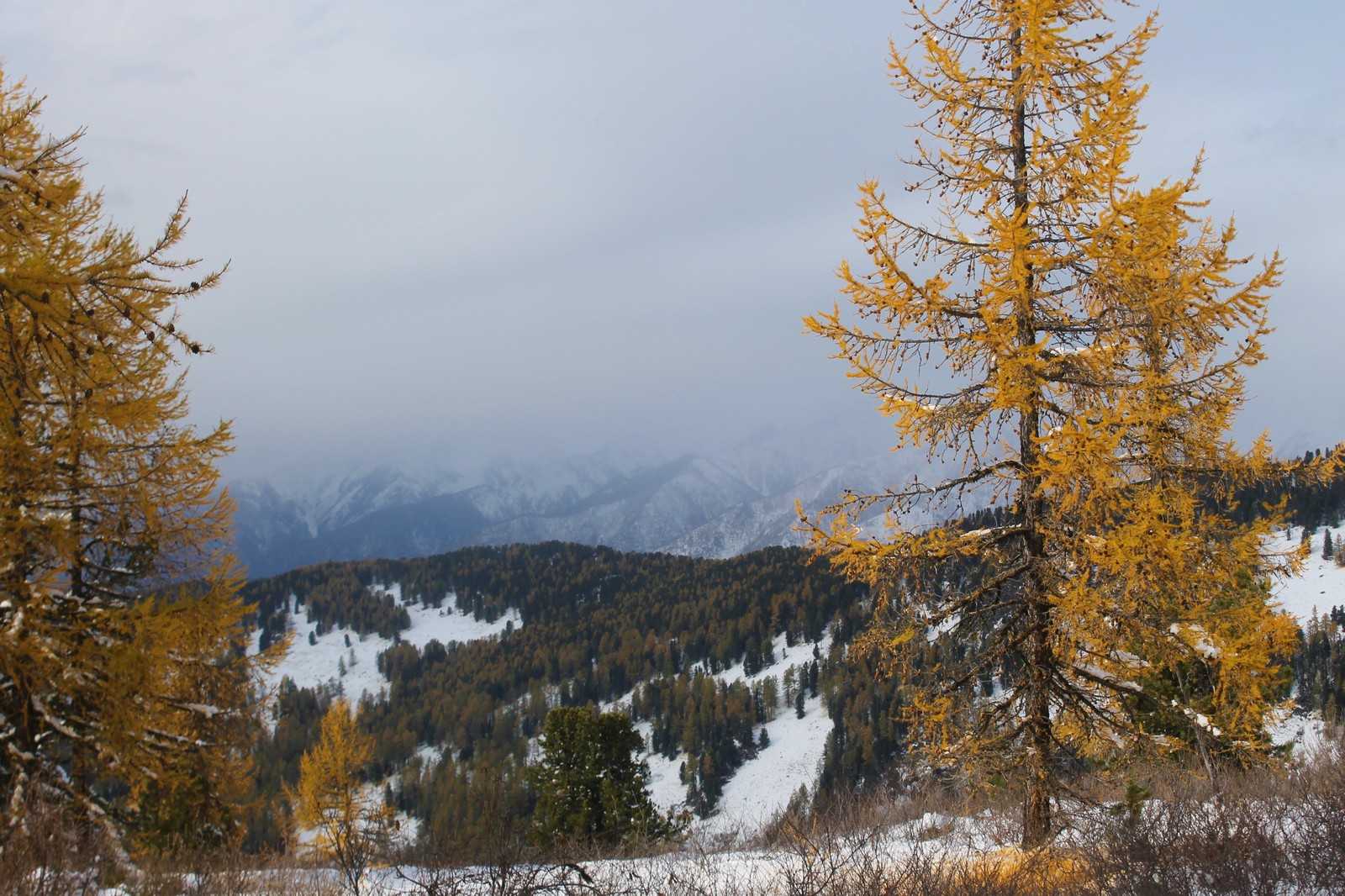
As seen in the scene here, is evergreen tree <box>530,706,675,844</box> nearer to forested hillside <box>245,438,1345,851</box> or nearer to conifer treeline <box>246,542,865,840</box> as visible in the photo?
forested hillside <box>245,438,1345,851</box>

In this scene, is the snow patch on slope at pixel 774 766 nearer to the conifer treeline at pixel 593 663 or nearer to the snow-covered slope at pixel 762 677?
the snow-covered slope at pixel 762 677

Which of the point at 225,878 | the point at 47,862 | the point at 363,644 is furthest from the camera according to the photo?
the point at 363,644

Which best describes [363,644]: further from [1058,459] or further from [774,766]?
[1058,459]

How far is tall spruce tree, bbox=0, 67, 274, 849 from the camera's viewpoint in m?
7.35

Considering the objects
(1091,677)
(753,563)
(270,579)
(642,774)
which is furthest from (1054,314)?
(270,579)

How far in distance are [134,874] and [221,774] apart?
358 cm

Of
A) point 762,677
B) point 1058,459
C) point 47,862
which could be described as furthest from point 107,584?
point 762,677

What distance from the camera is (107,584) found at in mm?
9016

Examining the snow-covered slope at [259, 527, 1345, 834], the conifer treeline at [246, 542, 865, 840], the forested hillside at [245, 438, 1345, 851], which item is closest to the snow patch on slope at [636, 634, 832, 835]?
the snow-covered slope at [259, 527, 1345, 834]

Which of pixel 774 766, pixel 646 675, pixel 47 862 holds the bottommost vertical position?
pixel 774 766

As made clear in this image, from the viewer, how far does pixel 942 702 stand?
7602 mm

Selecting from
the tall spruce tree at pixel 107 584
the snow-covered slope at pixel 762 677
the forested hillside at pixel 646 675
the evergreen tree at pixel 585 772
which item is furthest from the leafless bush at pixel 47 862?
the forested hillside at pixel 646 675

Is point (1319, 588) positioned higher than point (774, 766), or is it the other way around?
point (1319, 588)

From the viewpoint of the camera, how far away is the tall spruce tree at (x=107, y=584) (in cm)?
735
